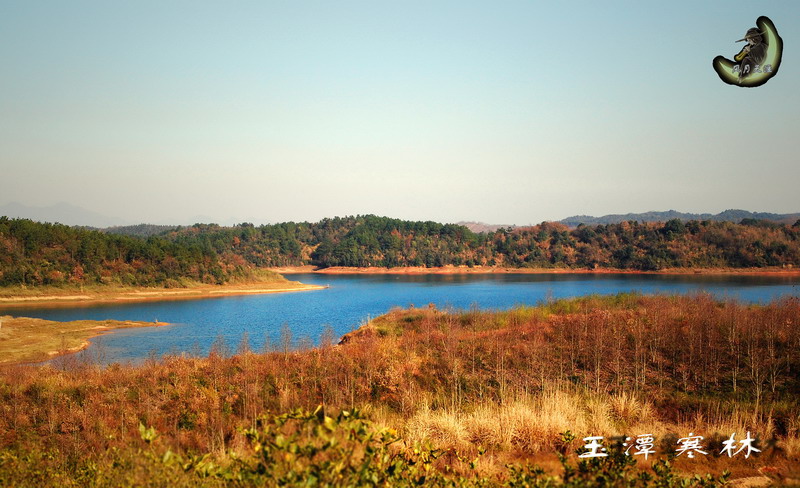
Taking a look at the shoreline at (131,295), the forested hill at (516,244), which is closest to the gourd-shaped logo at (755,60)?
→ the shoreline at (131,295)

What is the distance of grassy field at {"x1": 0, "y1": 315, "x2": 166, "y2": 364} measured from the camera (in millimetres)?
32438

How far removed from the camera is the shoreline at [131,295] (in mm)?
62938

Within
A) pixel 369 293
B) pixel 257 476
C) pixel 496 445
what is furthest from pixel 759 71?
pixel 369 293

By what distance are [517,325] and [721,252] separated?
103 metres

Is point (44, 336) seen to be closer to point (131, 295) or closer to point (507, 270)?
point (131, 295)

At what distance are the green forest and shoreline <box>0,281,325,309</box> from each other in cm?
200

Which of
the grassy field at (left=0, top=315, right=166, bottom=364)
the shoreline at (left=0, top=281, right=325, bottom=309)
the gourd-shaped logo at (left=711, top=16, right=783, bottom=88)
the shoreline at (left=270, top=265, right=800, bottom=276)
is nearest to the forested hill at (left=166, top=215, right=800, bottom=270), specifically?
the shoreline at (left=270, top=265, right=800, bottom=276)

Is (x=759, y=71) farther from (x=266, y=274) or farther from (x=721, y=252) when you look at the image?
(x=721, y=252)

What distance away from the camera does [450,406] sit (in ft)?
49.6

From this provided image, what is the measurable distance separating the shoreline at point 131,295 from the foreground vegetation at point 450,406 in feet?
165

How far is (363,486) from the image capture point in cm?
360

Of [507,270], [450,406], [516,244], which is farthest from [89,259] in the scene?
[516,244]

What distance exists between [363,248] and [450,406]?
129812 millimetres

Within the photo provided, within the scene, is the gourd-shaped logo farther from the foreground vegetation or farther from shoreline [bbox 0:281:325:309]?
shoreline [bbox 0:281:325:309]
